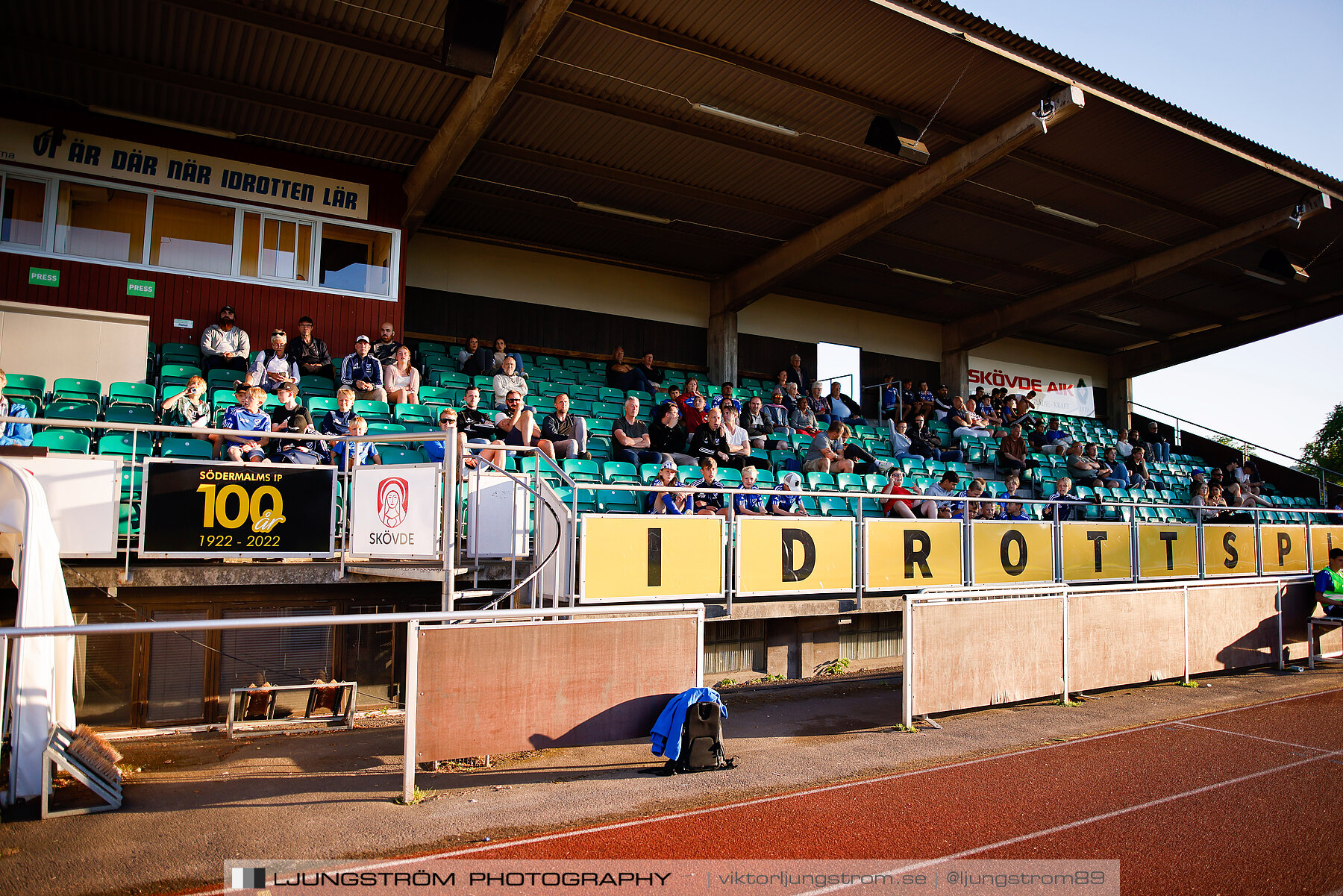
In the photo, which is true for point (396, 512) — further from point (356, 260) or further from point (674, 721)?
point (356, 260)

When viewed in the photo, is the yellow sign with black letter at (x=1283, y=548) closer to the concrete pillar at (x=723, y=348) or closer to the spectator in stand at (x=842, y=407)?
the spectator in stand at (x=842, y=407)

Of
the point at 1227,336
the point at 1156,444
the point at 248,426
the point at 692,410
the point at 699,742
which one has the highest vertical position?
the point at 1227,336

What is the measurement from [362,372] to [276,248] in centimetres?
363

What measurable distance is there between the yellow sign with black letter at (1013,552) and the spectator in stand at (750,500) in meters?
2.66

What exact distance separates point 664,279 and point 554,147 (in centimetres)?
629

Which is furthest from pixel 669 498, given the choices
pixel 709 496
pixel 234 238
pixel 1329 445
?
pixel 1329 445

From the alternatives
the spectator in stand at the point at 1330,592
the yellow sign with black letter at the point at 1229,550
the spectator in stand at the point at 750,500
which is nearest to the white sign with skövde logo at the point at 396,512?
the spectator in stand at the point at 750,500

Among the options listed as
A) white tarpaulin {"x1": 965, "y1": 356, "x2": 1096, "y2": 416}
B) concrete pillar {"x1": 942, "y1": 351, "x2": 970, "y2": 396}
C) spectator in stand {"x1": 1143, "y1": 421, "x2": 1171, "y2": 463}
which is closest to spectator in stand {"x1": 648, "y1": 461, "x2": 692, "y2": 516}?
concrete pillar {"x1": 942, "y1": 351, "x2": 970, "y2": 396}

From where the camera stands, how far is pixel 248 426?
8836mm

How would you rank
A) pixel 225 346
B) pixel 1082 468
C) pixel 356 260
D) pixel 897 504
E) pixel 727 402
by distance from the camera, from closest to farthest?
pixel 897 504
pixel 225 346
pixel 356 260
pixel 727 402
pixel 1082 468

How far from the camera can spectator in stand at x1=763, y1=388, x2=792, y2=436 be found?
16.2 meters

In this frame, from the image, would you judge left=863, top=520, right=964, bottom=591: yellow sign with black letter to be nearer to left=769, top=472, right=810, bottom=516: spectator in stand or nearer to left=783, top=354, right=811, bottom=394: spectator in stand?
left=769, top=472, right=810, bottom=516: spectator in stand

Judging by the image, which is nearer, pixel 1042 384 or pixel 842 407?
pixel 842 407

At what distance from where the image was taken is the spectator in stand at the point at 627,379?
1650 centimetres
